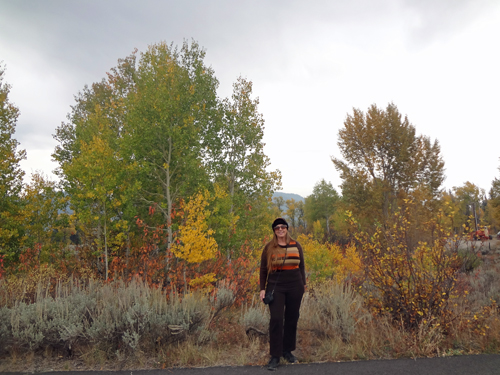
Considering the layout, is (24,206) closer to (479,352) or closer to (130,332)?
(130,332)

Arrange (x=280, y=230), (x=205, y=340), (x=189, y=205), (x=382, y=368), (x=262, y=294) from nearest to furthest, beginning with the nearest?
(x=382, y=368) < (x=262, y=294) < (x=280, y=230) < (x=205, y=340) < (x=189, y=205)

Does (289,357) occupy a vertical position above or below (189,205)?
below

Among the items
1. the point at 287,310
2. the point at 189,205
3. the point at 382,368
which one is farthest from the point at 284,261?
the point at 189,205

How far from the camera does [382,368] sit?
3410mm

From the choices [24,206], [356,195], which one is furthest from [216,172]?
[356,195]

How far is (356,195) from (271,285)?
19645 millimetres

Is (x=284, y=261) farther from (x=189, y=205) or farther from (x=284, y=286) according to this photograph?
(x=189, y=205)

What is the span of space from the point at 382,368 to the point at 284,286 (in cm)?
138

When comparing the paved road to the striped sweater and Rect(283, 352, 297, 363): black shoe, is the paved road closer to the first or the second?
Rect(283, 352, 297, 363): black shoe

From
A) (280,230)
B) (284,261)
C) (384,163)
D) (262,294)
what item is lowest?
(262,294)

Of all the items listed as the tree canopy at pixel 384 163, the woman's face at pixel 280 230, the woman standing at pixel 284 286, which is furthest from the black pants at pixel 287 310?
the tree canopy at pixel 384 163

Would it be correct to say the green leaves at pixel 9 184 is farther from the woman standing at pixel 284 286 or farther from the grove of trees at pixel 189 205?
the woman standing at pixel 284 286

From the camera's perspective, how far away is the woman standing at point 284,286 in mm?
3691

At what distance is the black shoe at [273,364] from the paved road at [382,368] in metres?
0.05
